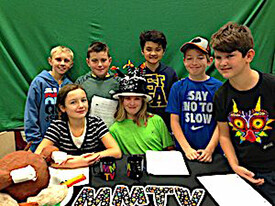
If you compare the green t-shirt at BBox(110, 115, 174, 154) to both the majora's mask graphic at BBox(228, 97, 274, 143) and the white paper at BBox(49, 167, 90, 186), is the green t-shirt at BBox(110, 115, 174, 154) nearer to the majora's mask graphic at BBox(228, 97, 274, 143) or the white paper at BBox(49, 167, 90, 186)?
the white paper at BBox(49, 167, 90, 186)

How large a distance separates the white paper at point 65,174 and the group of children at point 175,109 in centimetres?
4

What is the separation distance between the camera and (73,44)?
2080 millimetres

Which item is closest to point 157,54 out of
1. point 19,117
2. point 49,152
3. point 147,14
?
point 147,14

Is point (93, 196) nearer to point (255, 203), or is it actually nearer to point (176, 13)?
point (255, 203)

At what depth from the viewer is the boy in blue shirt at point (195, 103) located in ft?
4.53

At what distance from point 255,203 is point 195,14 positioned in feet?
5.52

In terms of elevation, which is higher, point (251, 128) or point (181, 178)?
point (251, 128)

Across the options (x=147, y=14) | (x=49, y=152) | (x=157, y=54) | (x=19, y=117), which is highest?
(x=147, y=14)

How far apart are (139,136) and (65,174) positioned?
1.75 ft

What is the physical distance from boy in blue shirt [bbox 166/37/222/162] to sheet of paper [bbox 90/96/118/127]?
1.38 ft

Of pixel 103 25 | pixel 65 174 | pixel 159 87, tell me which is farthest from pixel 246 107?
pixel 103 25

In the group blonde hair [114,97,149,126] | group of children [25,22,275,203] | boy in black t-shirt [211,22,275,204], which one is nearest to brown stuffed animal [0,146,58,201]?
group of children [25,22,275,203]

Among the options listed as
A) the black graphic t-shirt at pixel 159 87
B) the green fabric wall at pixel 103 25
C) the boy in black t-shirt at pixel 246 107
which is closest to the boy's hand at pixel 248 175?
the boy in black t-shirt at pixel 246 107

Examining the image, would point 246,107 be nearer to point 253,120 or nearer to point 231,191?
point 253,120
